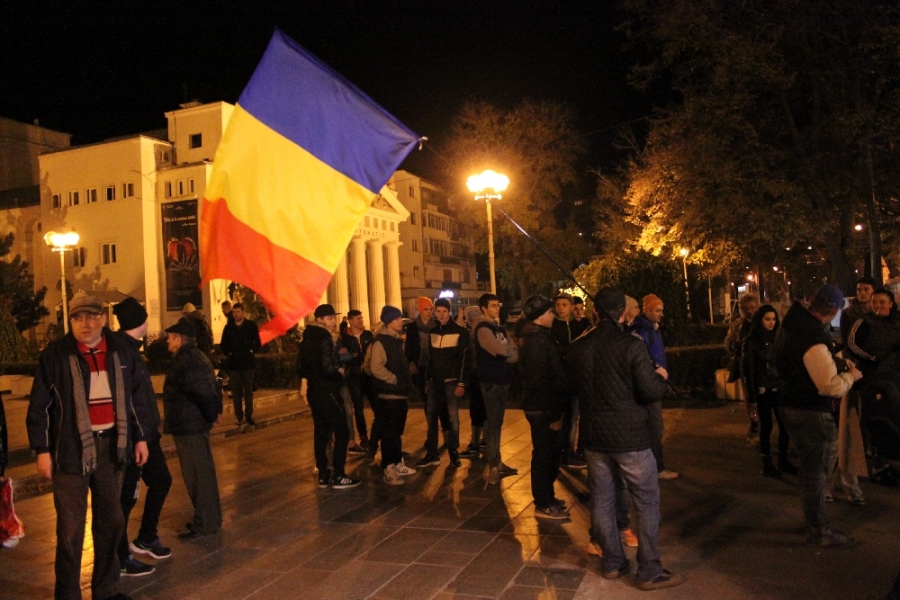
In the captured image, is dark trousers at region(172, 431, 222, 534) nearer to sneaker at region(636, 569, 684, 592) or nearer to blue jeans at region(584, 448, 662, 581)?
blue jeans at region(584, 448, 662, 581)

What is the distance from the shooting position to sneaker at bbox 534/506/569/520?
605cm

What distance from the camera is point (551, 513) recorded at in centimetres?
611

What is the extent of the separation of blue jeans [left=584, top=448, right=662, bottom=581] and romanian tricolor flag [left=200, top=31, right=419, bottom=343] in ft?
7.49

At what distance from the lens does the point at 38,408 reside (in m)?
4.33

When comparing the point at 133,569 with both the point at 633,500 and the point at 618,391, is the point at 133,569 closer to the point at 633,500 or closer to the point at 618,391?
the point at 633,500

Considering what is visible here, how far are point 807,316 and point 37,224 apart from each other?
4837 cm

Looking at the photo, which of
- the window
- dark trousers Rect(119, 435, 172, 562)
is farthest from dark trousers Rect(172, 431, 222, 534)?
the window

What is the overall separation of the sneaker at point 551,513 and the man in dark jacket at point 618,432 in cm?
130

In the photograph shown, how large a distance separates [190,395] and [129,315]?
0.92 metres

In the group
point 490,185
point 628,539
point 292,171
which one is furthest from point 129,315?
point 490,185

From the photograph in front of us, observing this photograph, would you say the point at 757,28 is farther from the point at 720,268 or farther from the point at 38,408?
the point at 38,408

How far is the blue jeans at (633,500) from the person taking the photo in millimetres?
4520

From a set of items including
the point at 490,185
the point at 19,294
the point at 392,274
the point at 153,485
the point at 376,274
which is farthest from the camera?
the point at 392,274

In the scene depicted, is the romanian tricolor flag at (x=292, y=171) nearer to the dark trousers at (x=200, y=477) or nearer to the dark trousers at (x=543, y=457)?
the dark trousers at (x=200, y=477)
